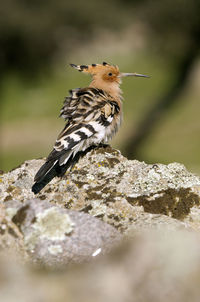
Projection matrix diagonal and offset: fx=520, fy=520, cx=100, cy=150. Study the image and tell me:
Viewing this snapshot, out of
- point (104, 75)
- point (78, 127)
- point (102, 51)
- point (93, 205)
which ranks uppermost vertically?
point (102, 51)

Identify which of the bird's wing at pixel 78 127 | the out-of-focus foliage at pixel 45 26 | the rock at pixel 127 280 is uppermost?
the out-of-focus foliage at pixel 45 26

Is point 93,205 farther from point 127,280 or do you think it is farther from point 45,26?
point 45,26

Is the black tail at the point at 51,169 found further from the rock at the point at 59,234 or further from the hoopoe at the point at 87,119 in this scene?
the rock at the point at 59,234

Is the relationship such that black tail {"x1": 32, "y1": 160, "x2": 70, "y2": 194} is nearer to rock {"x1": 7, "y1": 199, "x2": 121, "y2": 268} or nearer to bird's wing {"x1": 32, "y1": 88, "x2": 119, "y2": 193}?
bird's wing {"x1": 32, "y1": 88, "x2": 119, "y2": 193}

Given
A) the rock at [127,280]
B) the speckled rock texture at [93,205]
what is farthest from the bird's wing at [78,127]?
the rock at [127,280]

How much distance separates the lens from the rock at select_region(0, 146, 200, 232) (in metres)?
4.19

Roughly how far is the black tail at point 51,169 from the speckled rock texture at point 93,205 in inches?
2.7

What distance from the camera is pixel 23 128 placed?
71.8 feet

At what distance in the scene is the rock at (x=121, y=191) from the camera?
4191 millimetres

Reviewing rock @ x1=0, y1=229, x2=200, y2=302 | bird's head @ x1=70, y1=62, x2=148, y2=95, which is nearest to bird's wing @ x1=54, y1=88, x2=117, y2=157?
bird's head @ x1=70, y1=62, x2=148, y2=95

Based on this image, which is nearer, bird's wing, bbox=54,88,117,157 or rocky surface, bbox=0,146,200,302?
rocky surface, bbox=0,146,200,302

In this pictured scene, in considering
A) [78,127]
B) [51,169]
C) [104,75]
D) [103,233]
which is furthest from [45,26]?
[103,233]

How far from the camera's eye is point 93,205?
4414 millimetres

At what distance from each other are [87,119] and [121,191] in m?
1.87
